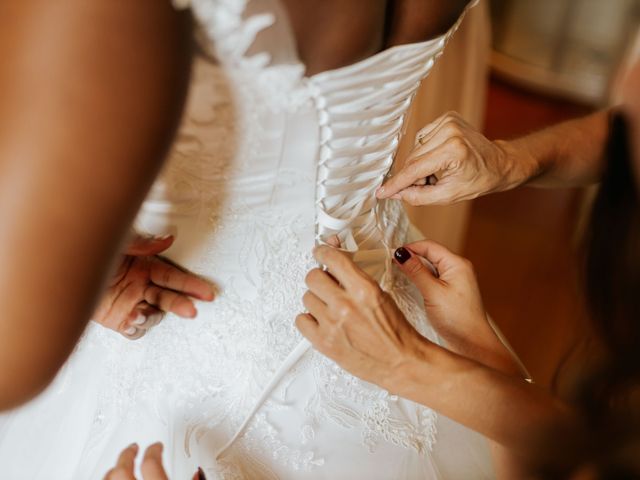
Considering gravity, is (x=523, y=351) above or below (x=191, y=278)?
A: above

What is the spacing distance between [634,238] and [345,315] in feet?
0.87

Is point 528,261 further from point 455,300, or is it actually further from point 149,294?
point 149,294

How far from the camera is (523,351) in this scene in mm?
1725

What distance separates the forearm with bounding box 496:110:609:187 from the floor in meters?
0.76

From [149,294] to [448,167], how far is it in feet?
1.17

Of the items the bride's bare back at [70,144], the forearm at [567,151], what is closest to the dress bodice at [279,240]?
the bride's bare back at [70,144]

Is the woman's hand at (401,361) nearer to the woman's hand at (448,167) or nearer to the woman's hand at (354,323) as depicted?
the woman's hand at (354,323)

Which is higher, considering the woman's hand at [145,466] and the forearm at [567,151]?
the forearm at [567,151]

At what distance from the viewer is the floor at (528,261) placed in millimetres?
1751

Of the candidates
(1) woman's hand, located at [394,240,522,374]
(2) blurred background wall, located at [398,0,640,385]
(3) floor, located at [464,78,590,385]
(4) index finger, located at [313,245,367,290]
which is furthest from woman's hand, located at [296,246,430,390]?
(3) floor, located at [464,78,590,385]

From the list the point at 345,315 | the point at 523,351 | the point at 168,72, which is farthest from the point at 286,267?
the point at 523,351

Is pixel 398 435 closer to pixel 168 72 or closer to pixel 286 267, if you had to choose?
pixel 286 267

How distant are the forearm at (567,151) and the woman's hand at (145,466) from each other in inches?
21.4

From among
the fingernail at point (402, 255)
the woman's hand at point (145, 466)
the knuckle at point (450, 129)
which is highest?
the knuckle at point (450, 129)
